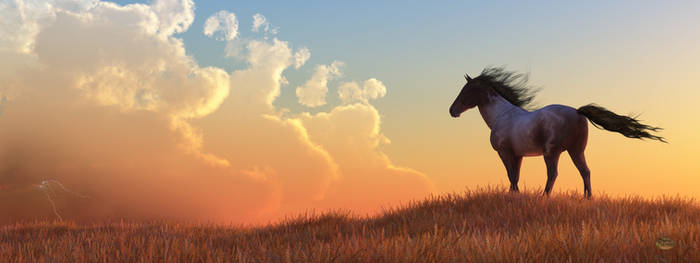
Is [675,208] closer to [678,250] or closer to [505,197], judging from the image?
[505,197]

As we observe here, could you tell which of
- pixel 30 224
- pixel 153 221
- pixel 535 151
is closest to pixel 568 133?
pixel 535 151

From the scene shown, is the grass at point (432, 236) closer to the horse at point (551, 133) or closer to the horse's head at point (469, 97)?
the horse at point (551, 133)

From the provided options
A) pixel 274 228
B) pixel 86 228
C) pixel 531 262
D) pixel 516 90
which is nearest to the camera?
pixel 531 262

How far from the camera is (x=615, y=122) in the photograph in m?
8.09

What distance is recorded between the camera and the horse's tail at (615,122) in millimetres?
8016

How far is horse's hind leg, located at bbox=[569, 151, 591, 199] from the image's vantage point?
7930 millimetres

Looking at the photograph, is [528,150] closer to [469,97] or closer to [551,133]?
[551,133]

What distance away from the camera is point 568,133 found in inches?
311

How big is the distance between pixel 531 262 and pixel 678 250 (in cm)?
102

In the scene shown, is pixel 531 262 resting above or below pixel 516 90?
below

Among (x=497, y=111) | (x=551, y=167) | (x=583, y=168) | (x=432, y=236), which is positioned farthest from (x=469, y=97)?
(x=432, y=236)

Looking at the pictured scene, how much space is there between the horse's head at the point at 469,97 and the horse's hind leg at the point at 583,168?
1956 millimetres

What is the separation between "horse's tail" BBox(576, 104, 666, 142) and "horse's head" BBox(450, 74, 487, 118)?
70.1 inches

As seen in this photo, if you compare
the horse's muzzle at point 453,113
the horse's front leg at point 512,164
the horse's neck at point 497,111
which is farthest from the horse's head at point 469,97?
the horse's front leg at point 512,164
